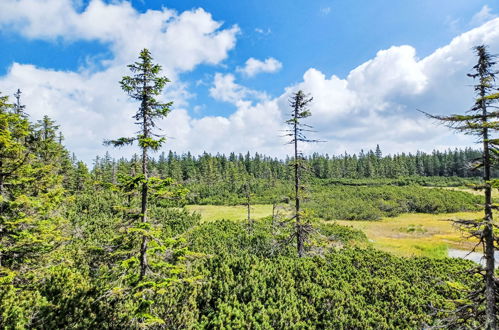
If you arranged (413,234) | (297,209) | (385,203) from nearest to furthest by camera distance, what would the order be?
(297,209), (413,234), (385,203)

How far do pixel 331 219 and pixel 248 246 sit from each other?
30965 millimetres

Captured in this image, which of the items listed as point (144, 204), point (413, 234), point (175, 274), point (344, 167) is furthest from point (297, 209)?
point (344, 167)

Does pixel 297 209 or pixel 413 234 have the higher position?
pixel 297 209

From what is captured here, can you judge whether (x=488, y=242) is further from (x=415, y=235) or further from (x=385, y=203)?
(x=385, y=203)

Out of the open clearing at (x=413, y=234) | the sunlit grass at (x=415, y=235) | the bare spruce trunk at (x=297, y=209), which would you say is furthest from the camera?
the open clearing at (x=413, y=234)

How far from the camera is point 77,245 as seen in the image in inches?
524

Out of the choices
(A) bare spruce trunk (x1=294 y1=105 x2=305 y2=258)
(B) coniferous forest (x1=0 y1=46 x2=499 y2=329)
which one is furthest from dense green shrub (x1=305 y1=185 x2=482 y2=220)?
(B) coniferous forest (x1=0 y1=46 x2=499 y2=329)

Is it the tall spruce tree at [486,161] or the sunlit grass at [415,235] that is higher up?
the tall spruce tree at [486,161]

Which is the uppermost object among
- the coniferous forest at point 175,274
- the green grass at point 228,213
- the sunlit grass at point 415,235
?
the coniferous forest at point 175,274

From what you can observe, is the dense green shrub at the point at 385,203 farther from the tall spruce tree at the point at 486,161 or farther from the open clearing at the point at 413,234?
the tall spruce tree at the point at 486,161

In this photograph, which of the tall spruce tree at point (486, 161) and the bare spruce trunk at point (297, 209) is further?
the bare spruce trunk at point (297, 209)

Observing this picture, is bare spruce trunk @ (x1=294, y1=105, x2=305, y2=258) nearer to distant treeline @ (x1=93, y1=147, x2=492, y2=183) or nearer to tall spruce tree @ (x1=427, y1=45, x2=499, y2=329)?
tall spruce tree @ (x1=427, y1=45, x2=499, y2=329)

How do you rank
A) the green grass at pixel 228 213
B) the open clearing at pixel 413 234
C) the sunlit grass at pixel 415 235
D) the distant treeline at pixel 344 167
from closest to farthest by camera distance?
the sunlit grass at pixel 415 235 < the open clearing at pixel 413 234 < the green grass at pixel 228 213 < the distant treeline at pixel 344 167

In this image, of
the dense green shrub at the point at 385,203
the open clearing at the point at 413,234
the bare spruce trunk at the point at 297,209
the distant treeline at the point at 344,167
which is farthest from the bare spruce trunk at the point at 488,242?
the distant treeline at the point at 344,167
